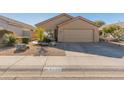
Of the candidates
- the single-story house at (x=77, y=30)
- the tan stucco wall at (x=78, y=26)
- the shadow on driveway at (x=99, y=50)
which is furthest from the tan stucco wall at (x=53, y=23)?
the shadow on driveway at (x=99, y=50)

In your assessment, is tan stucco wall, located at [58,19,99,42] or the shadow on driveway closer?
the shadow on driveway

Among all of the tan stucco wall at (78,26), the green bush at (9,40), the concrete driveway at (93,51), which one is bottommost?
the concrete driveway at (93,51)

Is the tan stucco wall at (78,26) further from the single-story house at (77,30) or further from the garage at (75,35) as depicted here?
the garage at (75,35)

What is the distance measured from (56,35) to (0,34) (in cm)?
891

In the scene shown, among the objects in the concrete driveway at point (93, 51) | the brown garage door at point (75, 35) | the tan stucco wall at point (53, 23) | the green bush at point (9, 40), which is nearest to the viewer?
the concrete driveway at point (93, 51)

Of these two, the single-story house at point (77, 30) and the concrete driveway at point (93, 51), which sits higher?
the single-story house at point (77, 30)

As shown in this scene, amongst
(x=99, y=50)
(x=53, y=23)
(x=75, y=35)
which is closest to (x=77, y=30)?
(x=75, y=35)

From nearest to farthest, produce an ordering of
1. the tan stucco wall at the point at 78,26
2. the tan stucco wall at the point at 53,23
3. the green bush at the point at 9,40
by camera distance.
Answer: the green bush at the point at 9,40, the tan stucco wall at the point at 78,26, the tan stucco wall at the point at 53,23

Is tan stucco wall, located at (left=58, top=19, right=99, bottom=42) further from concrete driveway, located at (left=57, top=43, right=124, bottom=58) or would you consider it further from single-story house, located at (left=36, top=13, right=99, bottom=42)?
concrete driveway, located at (left=57, top=43, right=124, bottom=58)

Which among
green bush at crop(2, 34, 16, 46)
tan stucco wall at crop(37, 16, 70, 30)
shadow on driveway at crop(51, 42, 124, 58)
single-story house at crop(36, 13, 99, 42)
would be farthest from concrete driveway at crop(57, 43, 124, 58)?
tan stucco wall at crop(37, 16, 70, 30)

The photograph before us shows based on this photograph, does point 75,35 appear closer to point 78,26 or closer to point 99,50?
point 78,26

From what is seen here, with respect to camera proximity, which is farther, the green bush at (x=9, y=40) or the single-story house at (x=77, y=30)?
the single-story house at (x=77, y=30)

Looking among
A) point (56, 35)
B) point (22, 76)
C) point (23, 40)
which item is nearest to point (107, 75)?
point (22, 76)
